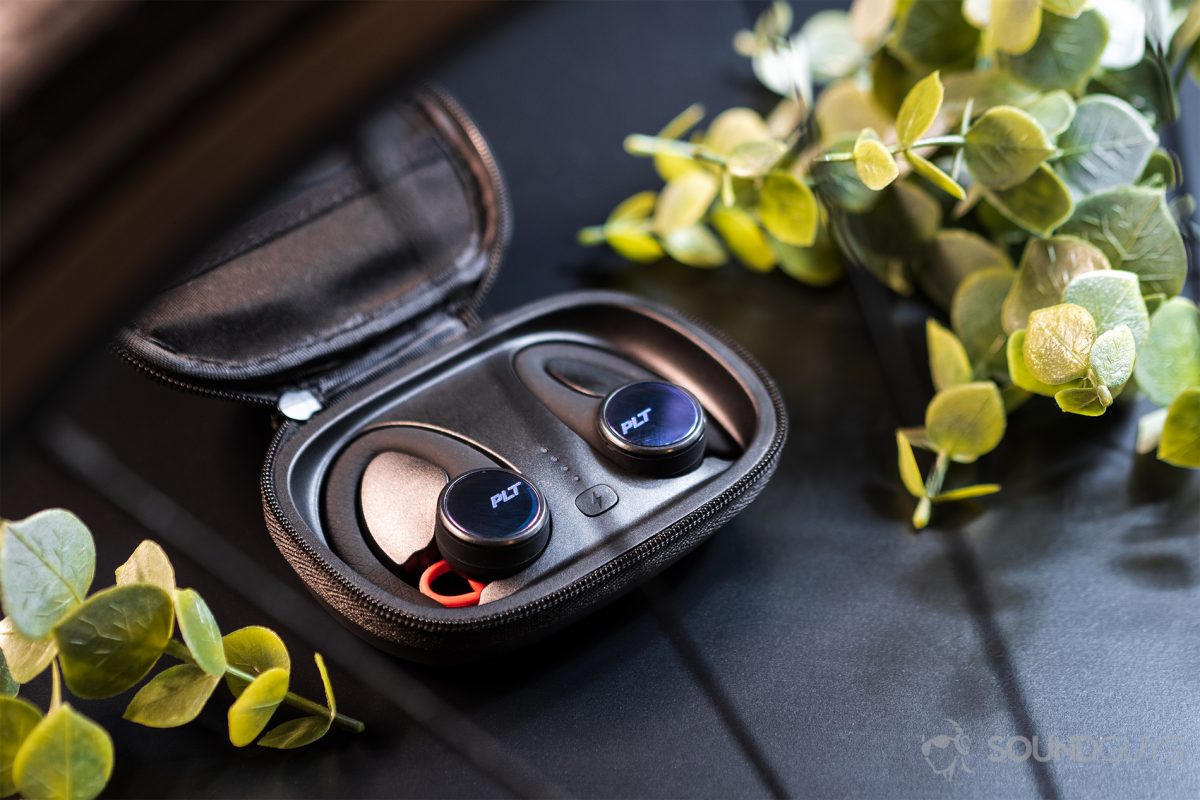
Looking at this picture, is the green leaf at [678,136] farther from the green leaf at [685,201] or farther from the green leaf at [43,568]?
the green leaf at [43,568]

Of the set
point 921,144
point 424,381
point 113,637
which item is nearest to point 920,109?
point 921,144

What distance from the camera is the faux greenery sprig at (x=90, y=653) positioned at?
309 mm

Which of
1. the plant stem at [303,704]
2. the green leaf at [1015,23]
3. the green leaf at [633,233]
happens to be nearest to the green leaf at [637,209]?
the green leaf at [633,233]

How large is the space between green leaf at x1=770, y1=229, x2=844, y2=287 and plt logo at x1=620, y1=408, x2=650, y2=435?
17 cm

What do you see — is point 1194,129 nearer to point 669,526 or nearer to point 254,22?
point 669,526

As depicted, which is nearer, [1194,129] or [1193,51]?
[1193,51]

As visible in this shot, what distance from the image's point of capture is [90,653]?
1.07 feet

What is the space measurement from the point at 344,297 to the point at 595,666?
0.20 m

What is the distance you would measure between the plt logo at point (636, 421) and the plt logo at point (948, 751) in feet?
0.51

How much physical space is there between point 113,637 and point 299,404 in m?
0.16

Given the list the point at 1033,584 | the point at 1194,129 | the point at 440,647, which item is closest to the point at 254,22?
the point at 440,647

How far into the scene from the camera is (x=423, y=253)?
524mm

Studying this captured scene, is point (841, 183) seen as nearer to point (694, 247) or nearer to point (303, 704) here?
point (694, 247)

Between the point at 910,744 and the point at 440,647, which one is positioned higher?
the point at 440,647
